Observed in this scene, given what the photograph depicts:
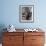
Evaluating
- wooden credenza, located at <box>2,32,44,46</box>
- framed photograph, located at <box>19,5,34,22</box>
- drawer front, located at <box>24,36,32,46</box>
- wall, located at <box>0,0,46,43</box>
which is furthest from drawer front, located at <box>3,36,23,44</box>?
framed photograph, located at <box>19,5,34,22</box>

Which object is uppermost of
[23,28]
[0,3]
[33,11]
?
[0,3]

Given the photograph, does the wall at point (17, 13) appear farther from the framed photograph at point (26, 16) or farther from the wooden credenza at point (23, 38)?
the wooden credenza at point (23, 38)

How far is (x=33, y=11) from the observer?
4.11 m

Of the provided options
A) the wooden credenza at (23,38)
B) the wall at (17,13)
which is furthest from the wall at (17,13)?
the wooden credenza at (23,38)

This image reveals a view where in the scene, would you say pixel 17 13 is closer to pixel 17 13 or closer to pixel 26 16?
pixel 17 13

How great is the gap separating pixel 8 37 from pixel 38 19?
45.4 inches

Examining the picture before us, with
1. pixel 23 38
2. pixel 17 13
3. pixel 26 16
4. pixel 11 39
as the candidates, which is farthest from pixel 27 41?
pixel 17 13

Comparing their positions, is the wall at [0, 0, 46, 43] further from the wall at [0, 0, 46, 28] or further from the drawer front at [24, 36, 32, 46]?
the drawer front at [24, 36, 32, 46]

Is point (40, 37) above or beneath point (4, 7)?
beneath

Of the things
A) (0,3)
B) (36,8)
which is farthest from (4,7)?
(36,8)

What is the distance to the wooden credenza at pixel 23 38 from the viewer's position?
3.62 m

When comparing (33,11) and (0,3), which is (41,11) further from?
(0,3)

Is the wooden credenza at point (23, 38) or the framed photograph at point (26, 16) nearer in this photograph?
the wooden credenza at point (23, 38)

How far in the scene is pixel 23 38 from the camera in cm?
363
